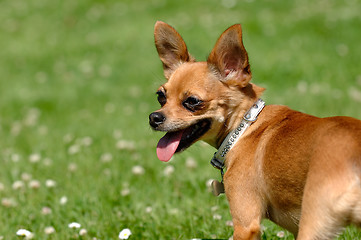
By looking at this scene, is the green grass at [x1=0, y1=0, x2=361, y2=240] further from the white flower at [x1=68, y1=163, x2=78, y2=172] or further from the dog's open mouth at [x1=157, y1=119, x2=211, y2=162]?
the dog's open mouth at [x1=157, y1=119, x2=211, y2=162]

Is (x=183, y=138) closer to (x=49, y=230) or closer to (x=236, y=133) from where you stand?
(x=236, y=133)

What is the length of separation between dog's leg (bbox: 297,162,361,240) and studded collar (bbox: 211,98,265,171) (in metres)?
0.88

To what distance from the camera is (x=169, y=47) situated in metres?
4.02

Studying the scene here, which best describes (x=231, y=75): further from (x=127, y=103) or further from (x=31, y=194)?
(x=127, y=103)

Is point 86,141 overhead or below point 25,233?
overhead

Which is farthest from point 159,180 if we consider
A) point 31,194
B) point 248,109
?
point 248,109

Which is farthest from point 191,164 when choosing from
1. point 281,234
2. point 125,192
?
point 281,234

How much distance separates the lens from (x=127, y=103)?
8539 millimetres

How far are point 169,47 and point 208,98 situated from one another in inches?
33.0

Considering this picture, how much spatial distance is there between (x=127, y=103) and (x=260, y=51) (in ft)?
9.79

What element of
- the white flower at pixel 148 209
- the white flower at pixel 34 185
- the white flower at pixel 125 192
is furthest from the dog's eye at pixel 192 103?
the white flower at pixel 34 185

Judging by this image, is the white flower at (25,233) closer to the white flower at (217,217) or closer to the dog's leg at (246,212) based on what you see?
the white flower at (217,217)

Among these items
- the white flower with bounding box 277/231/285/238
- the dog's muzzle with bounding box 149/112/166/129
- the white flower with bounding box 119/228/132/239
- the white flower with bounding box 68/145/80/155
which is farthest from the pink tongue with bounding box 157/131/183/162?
the white flower with bounding box 68/145/80/155

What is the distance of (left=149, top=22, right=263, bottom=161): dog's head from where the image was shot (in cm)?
334
